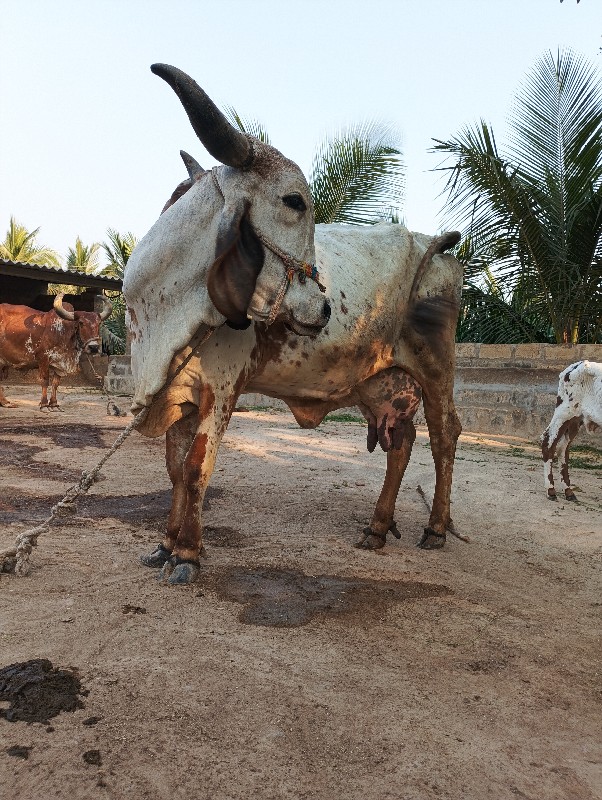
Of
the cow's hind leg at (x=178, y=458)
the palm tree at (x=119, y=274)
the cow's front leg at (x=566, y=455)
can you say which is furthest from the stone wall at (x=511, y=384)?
the palm tree at (x=119, y=274)

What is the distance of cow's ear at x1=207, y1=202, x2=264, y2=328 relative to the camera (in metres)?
3.09

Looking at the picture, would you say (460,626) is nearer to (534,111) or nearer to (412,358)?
(412,358)

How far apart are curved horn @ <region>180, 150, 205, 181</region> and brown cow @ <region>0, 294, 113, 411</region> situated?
8448 millimetres

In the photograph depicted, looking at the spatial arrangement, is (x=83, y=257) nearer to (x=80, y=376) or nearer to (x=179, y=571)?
(x=80, y=376)

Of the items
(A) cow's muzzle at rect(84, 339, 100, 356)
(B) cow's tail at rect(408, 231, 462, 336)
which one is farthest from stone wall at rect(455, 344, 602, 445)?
(A) cow's muzzle at rect(84, 339, 100, 356)

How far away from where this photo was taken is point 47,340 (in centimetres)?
1186

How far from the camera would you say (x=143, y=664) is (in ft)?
8.02

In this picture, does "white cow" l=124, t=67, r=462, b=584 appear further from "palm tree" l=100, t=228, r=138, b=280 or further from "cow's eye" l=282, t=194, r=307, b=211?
"palm tree" l=100, t=228, r=138, b=280

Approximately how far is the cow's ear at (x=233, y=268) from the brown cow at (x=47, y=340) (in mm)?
9172

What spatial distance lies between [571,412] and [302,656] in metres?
5.00

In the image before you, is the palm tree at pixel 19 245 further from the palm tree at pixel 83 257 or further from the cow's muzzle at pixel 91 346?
the cow's muzzle at pixel 91 346

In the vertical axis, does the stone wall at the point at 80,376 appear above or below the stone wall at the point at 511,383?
below

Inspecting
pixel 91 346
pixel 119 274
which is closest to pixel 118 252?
pixel 119 274

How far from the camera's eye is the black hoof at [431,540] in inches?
179
